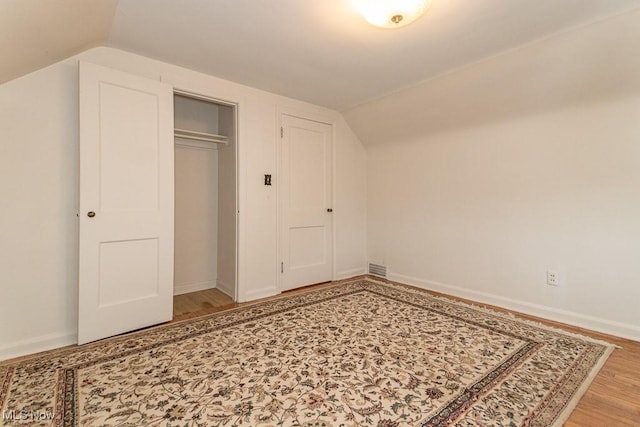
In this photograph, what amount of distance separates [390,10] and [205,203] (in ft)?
9.29

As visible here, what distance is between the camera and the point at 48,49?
1.89 m

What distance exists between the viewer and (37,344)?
6.89 feet

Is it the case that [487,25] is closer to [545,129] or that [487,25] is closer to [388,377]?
[545,129]

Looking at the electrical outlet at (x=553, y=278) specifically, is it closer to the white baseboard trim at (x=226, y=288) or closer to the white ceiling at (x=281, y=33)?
the white ceiling at (x=281, y=33)

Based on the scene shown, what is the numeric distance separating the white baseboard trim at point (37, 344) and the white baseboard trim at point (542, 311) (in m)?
3.42

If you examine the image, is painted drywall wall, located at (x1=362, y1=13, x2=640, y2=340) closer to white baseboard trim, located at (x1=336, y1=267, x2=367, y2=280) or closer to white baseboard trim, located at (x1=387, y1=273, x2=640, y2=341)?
white baseboard trim, located at (x1=387, y1=273, x2=640, y2=341)

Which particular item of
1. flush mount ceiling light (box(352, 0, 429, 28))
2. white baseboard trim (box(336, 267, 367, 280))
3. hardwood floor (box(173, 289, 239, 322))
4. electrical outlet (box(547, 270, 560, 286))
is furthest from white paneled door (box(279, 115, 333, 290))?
electrical outlet (box(547, 270, 560, 286))

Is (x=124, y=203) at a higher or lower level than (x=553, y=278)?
higher

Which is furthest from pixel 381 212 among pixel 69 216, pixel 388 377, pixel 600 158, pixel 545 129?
pixel 69 216

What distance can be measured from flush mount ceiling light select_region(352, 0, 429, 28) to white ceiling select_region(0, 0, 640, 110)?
0.18m

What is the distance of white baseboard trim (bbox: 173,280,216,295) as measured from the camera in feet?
11.2

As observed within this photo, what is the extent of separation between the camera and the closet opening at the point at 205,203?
130 inches

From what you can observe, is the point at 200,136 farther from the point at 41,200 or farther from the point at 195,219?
the point at 41,200

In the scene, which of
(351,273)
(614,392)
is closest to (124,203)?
(351,273)
